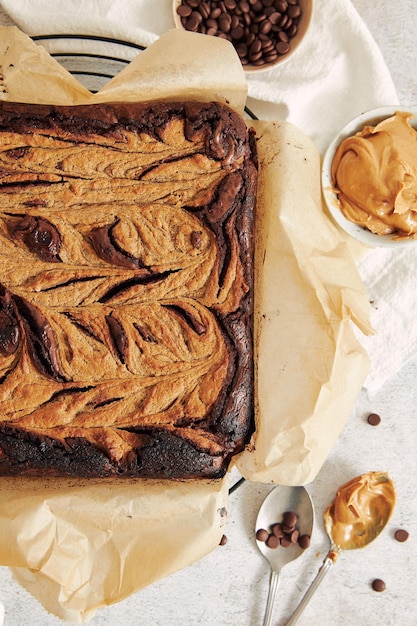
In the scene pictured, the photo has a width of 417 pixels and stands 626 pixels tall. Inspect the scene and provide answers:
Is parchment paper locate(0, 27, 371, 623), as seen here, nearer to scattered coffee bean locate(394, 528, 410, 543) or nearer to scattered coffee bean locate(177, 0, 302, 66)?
scattered coffee bean locate(177, 0, 302, 66)

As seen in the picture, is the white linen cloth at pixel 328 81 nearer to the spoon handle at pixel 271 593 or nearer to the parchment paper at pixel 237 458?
the parchment paper at pixel 237 458

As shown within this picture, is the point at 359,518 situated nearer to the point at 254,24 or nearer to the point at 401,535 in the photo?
the point at 401,535

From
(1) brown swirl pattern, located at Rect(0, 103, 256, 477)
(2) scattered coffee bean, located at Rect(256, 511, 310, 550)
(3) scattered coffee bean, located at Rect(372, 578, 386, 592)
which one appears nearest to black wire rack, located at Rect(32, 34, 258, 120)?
(1) brown swirl pattern, located at Rect(0, 103, 256, 477)

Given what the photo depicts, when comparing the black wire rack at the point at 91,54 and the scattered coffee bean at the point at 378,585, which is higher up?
the black wire rack at the point at 91,54

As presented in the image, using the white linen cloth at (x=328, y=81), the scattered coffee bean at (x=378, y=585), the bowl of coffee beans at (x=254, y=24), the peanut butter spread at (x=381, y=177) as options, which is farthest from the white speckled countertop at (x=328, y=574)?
the bowl of coffee beans at (x=254, y=24)

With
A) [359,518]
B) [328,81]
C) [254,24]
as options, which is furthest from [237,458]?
[254,24]

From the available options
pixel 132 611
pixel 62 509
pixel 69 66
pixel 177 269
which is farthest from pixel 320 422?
pixel 69 66
